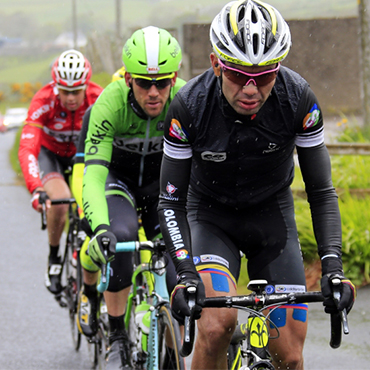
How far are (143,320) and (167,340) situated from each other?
0.91 ft

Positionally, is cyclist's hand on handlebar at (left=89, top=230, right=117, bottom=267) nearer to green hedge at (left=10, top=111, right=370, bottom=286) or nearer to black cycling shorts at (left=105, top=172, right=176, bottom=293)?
black cycling shorts at (left=105, top=172, right=176, bottom=293)

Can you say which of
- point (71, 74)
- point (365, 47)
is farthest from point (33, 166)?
point (365, 47)

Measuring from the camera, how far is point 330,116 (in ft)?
87.1

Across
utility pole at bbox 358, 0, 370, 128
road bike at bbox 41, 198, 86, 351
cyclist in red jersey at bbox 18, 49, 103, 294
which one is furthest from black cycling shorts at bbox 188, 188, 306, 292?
utility pole at bbox 358, 0, 370, 128

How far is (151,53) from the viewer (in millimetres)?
4605

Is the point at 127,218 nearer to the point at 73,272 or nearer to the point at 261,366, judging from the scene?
the point at 261,366

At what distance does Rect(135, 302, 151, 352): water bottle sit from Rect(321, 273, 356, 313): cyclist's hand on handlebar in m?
1.71

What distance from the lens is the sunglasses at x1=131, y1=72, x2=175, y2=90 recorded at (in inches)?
179

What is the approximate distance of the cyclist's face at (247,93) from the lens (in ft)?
10.3

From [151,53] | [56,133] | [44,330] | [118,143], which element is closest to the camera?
[151,53]

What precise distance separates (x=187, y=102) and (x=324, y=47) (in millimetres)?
26335

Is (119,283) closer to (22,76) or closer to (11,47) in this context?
(22,76)

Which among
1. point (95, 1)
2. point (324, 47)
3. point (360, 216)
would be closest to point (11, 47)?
point (95, 1)

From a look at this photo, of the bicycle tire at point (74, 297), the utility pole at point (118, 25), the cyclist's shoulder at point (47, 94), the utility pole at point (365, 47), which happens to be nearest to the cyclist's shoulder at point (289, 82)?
the bicycle tire at point (74, 297)
